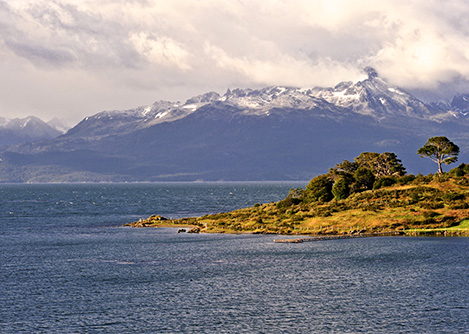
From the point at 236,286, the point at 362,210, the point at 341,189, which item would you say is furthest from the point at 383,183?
the point at 236,286

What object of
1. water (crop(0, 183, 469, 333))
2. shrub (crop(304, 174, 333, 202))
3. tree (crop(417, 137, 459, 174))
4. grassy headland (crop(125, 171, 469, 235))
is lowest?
water (crop(0, 183, 469, 333))

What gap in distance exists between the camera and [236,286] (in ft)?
250

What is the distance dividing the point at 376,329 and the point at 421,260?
39.8m

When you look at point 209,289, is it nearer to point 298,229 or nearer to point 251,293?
point 251,293

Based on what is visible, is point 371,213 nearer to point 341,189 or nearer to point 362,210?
point 362,210

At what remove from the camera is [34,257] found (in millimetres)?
101812

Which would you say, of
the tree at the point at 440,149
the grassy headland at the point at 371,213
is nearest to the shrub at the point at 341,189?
the grassy headland at the point at 371,213

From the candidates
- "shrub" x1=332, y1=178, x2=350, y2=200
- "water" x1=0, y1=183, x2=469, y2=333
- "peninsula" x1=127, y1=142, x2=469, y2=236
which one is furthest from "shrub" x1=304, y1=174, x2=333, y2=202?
"water" x1=0, y1=183, x2=469, y2=333

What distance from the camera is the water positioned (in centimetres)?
5919

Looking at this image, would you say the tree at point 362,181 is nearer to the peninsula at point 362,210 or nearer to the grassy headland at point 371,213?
the peninsula at point 362,210

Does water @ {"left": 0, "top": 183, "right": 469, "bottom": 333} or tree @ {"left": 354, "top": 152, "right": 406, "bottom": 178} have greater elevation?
tree @ {"left": 354, "top": 152, "right": 406, "bottom": 178}

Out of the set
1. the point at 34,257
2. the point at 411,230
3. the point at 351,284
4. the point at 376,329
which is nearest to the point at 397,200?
the point at 411,230

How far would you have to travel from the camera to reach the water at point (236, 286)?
59188 millimetres

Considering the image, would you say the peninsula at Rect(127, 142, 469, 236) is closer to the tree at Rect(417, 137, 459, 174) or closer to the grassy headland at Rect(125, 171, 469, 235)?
the grassy headland at Rect(125, 171, 469, 235)
